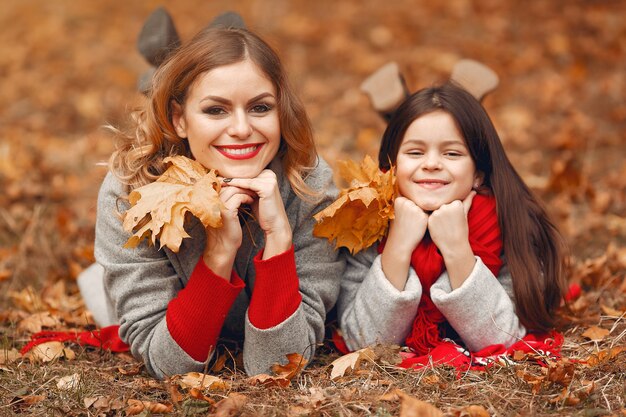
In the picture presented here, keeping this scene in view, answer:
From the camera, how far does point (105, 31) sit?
10555 millimetres

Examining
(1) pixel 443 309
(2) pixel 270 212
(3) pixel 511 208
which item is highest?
(2) pixel 270 212

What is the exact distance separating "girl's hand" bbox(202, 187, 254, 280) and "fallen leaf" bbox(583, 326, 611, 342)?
5.83ft

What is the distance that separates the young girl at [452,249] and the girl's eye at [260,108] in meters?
0.68

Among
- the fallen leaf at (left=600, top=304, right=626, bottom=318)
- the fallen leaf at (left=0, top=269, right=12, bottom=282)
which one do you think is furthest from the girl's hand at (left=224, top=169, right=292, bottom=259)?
→ the fallen leaf at (left=0, top=269, right=12, bottom=282)

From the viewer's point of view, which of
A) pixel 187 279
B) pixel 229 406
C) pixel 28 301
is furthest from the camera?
pixel 28 301

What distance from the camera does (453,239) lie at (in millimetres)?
3102

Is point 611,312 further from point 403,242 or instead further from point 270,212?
point 270,212

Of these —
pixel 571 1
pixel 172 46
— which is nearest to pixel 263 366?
pixel 172 46

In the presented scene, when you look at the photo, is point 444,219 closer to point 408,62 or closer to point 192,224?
point 192,224

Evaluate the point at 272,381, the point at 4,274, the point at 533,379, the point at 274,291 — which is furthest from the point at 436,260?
the point at 4,274

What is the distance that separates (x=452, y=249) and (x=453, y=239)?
4 centimetres

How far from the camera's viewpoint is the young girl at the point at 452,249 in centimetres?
310

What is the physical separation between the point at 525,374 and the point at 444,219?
74cm

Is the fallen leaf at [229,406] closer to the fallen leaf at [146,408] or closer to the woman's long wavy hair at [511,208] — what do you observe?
the fallen leaf at [146,408]
